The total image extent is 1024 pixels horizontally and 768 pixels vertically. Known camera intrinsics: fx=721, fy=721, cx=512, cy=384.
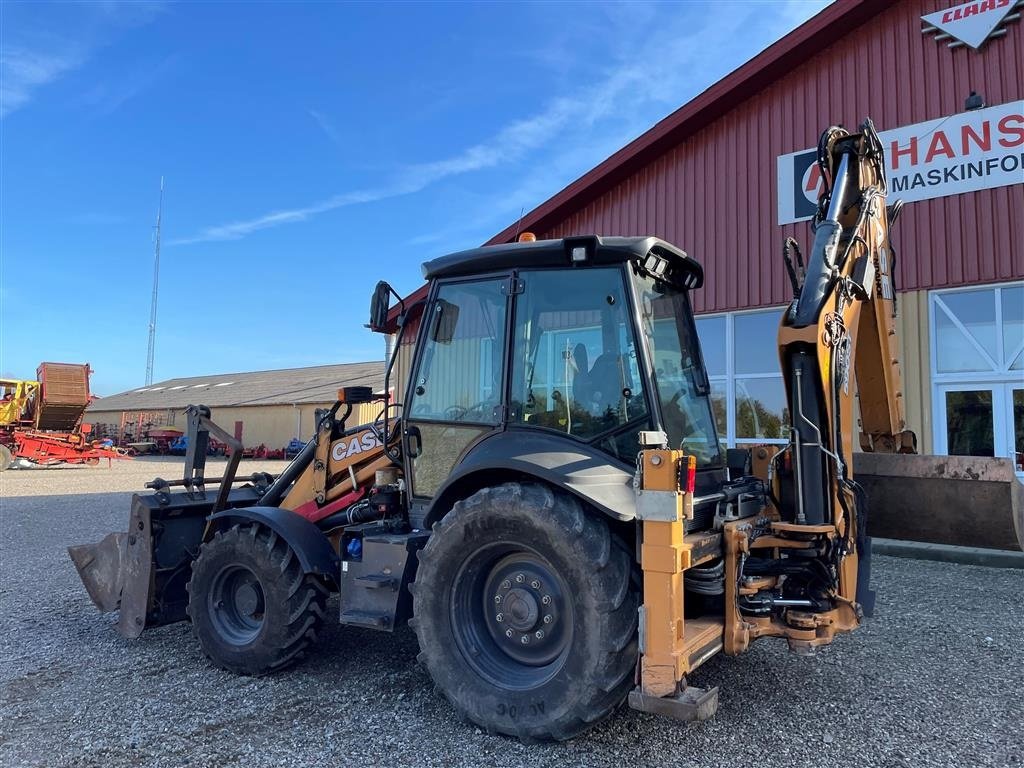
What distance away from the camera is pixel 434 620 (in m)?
3.84

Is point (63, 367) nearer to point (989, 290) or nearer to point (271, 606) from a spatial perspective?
point (271, 606)

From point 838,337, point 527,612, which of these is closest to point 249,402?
point 527,612

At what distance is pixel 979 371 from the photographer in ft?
30.2

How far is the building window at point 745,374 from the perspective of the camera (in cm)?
1071

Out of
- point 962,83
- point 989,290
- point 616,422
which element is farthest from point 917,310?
point 616,422

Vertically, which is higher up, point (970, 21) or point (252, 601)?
point (970, 21)

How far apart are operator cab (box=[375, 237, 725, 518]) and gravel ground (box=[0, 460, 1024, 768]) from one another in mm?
1272

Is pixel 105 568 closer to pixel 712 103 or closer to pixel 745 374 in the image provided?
pixel 745 374

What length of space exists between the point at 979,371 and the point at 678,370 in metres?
6.83

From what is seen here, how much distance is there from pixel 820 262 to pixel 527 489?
6.76 ft

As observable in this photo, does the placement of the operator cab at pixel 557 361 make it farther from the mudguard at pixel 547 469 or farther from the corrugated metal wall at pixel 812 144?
the corrugated metal wall at pixel 812 144

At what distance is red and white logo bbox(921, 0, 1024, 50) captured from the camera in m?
9.32

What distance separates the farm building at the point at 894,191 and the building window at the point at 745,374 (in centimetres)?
2

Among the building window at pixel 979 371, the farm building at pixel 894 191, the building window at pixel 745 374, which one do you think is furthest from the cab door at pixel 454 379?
the building window at pixel 979 371
